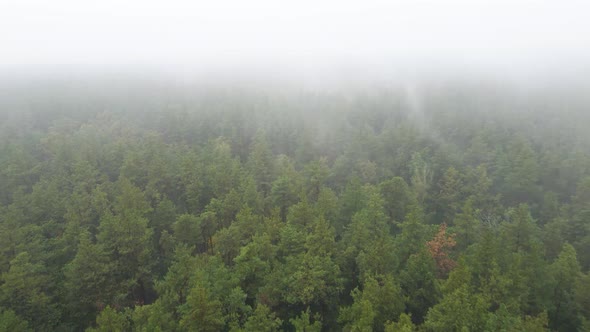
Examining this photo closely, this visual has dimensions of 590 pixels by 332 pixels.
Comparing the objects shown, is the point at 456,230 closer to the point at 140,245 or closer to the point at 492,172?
the point at 492,172

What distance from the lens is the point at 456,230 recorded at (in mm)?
33812

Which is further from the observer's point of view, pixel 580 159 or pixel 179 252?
pixel 580 159

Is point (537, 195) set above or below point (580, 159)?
below

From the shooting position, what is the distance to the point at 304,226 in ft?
108

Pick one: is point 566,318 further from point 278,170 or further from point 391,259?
point 278,170

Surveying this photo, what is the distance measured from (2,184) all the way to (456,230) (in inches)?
2262

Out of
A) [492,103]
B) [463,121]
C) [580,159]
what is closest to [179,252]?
[580,159]

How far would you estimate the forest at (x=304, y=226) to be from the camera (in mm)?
23859

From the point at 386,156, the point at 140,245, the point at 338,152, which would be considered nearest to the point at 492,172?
the point at 386,156

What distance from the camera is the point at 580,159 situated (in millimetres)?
50406

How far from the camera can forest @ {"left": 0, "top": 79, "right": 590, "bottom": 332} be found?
23859 millimetres

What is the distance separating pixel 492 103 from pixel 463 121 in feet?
81.2

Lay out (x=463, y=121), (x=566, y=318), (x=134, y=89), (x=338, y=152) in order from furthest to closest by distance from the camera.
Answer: (x=134, y=89) < (x=463, y=121) < (x=338, y=152) < (x=566, y=318)

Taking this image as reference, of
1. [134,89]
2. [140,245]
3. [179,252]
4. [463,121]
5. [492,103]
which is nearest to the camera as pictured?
[179,252]
